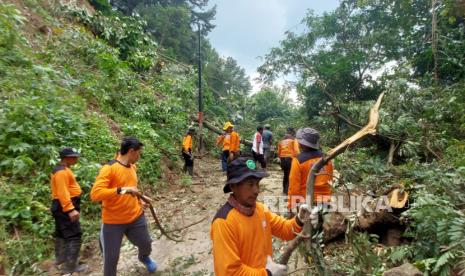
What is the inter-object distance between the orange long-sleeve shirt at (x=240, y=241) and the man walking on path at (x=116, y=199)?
74.0 inches

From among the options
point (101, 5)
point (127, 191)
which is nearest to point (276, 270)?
point (127, 191)

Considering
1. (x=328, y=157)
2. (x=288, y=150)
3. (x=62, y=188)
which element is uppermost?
(x=288, y=150)

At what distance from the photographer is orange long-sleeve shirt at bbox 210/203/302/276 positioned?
6.59 feet

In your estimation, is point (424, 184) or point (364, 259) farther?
point (424, 184)

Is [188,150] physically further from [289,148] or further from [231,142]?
[289,148]

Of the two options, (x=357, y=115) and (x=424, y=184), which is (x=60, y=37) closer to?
(x=357, y=115)

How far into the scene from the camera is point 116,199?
375 centimetres

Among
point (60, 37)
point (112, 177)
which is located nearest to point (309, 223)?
point (112, 177)

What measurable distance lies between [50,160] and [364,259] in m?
5.21

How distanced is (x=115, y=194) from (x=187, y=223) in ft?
10.2

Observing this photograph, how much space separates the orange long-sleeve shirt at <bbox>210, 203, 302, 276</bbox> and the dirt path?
7.92 ft

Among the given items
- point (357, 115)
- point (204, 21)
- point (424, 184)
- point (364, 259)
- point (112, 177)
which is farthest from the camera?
point (204, 21)

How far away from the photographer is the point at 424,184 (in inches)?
175

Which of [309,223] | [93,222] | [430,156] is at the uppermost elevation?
[430,156]
